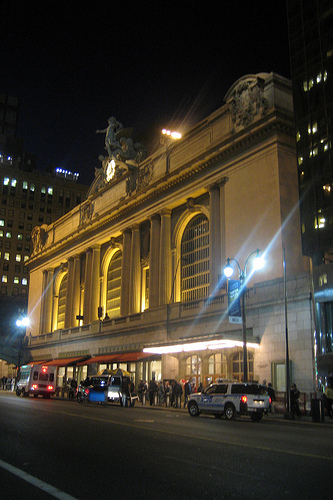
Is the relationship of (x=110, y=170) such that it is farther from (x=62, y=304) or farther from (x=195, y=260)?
(x=195, y=260)

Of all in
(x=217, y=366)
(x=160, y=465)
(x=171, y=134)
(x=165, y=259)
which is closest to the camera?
(x=160, y=465)

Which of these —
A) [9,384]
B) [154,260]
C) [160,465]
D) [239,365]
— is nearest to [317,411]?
[239,365]

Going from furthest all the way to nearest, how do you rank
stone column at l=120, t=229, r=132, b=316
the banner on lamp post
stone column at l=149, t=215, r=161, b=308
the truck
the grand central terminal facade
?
1. stone column at l=120, t=229, r=132, b=316
2. the truck
3. stone column at l=149, t=215, r=161, b=308
4. the grand central terminal facade
5. the banner on lamp post

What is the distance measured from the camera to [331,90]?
35.1 m

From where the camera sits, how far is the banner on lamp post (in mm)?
27734

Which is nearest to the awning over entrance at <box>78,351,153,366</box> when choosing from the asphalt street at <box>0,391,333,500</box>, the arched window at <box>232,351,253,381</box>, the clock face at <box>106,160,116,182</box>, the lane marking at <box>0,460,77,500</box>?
the arched window at <box>232,351,253,381</box>

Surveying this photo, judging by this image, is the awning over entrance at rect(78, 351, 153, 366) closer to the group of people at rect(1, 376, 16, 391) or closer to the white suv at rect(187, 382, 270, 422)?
the white suv at rect(187, 382, 270, 422)

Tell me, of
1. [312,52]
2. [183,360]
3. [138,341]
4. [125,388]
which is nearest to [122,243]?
[138,341]

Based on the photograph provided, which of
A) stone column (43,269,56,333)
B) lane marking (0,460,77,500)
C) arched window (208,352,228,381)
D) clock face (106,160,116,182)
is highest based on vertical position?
clock face (106,160,116,182)

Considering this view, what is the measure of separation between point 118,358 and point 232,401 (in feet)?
74.1

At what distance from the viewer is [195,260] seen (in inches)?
1625

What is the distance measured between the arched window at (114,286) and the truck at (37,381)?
1018cm

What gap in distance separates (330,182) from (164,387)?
59.4ft

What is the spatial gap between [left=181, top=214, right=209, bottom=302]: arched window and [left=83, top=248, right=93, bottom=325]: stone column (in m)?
16.1
